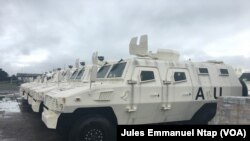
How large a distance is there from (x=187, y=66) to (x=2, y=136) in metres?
5.34

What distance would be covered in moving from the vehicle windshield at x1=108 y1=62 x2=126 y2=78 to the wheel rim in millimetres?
1537

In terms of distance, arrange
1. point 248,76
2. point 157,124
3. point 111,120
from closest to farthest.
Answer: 1. point 111,120
2. point 157,124
3. point 248,76

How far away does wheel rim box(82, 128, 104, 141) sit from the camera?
7066 mm

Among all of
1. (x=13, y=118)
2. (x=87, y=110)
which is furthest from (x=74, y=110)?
(x=13, y=118)

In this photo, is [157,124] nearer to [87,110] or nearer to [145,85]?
[145,85]

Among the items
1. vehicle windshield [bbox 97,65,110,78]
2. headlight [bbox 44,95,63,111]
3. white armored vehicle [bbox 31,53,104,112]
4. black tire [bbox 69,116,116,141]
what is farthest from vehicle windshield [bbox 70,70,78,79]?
black tire [bbox 69,116,116,141]

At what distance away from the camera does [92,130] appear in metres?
7.14

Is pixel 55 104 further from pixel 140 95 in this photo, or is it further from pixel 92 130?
pixel 140 95

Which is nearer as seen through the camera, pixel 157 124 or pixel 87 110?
pixel 87 110

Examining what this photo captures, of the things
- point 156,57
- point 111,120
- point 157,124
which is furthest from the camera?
point 156,57

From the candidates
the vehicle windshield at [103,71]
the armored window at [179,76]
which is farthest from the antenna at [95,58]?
the armored window at [179,76]

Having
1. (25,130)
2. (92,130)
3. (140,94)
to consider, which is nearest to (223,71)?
(140,94)

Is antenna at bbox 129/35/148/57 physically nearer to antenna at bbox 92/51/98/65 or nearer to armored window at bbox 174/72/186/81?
armored window at bbox 174/72/186/81

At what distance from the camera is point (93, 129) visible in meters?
7.15
